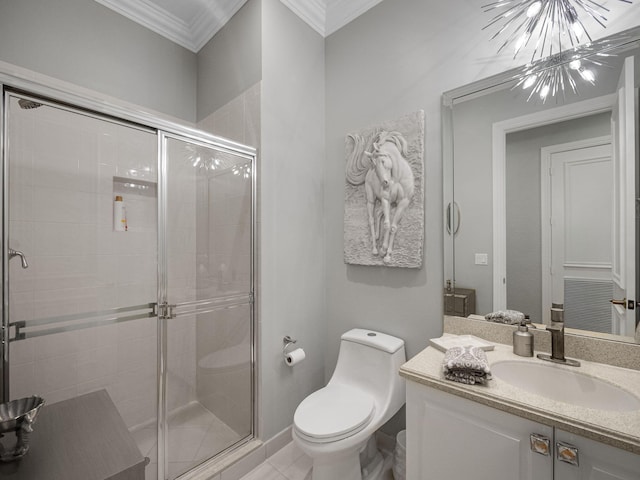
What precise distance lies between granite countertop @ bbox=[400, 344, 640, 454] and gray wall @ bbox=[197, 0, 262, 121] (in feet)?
5.93

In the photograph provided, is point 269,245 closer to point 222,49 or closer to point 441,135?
point 441,135

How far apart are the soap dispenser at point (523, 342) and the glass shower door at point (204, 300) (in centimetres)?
136

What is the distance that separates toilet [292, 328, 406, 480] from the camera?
1285 millimetres

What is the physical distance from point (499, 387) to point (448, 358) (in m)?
0.18

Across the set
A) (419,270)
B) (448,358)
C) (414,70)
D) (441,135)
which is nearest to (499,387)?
(448,358)

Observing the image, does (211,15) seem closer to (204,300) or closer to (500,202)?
(204,300)

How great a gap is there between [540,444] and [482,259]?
803 mm

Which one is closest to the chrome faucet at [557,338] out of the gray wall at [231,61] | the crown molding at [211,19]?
the gray wall at [231,61]

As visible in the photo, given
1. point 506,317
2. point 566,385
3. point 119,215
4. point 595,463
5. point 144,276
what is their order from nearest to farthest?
1. point 595,463
2. point 566,385
3. point 506,317
4. point 144,276
5. point 119,215

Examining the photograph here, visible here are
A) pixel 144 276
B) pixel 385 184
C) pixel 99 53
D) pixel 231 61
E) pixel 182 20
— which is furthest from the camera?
pixel 182 20

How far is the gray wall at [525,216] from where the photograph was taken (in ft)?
4.25

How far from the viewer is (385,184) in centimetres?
172

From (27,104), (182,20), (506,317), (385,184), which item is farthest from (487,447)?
(182,20)

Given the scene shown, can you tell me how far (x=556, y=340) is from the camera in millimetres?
1161
